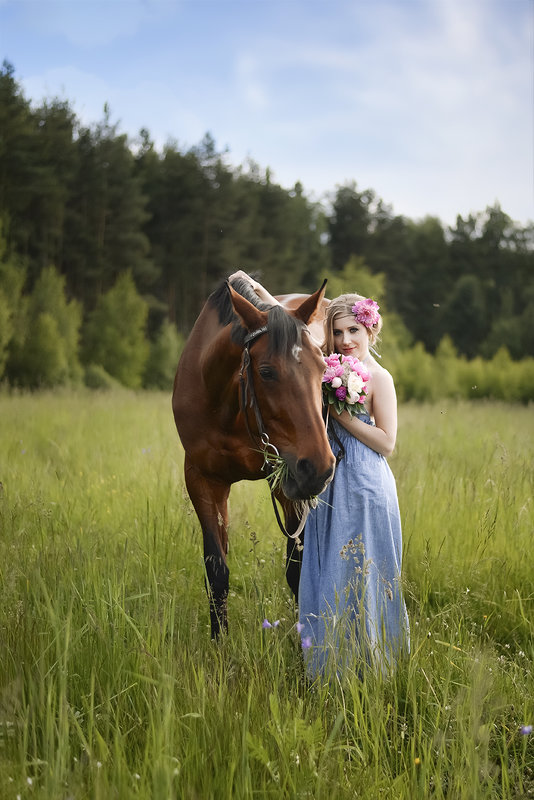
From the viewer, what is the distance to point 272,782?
63.2 inches

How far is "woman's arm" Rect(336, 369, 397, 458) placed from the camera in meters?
2.79

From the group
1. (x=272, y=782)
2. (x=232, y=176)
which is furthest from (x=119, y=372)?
(x=272, y=782)

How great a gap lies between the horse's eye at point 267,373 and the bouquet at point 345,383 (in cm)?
34

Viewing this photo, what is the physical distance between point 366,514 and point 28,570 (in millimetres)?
1731

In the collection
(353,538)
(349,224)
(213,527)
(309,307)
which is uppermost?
(349,224)

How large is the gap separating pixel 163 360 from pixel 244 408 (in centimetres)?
2185

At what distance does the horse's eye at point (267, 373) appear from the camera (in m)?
2.43

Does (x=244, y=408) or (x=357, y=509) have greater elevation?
(x=244, y=408)

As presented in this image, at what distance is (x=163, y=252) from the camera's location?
99.1 ft

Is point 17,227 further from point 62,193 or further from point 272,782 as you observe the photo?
point 272,782

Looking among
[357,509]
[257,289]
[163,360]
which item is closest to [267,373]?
[357,509]

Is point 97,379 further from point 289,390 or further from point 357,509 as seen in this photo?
point 289,390

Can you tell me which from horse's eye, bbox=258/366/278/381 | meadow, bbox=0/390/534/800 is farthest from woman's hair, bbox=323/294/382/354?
meadow, bbox=0/390/534/800

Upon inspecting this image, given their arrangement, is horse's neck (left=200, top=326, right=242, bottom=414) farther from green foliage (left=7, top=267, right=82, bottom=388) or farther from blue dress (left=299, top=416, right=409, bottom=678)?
green foliage (left=7, top=267, right=82, bottom=388)
